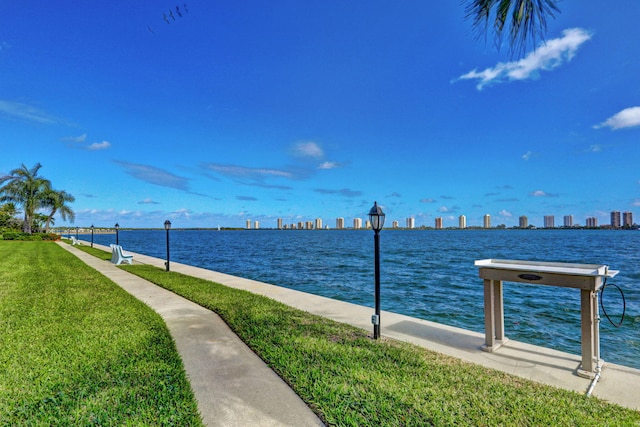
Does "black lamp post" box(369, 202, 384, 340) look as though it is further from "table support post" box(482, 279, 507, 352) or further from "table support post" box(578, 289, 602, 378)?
"table support post" box(578, 289, 602, 378)

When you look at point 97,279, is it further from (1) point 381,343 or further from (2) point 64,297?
(1) point 381,343

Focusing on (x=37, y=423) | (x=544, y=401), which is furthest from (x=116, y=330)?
(x=544, y=401)

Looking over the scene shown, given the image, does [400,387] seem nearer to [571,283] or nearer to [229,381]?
[229,381]

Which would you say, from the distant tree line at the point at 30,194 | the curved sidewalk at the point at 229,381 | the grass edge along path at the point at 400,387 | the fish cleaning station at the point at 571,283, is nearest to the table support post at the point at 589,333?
the fish cleaning station at the point at 571,283

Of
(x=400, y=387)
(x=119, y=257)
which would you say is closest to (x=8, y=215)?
(x=119, y=257)

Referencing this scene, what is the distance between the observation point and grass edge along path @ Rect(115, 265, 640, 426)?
3021 mm

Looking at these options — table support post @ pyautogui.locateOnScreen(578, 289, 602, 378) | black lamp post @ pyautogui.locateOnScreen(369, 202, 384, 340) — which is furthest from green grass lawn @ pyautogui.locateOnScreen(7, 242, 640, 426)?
table support post @ pyautogui.locateOnScreen(578, 289, 602, 378)

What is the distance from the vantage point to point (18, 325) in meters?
5.92

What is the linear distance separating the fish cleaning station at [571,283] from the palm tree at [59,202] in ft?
189

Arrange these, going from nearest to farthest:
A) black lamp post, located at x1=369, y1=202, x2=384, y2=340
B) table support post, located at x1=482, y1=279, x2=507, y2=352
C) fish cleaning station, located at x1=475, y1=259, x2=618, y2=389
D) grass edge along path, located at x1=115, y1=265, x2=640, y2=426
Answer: grass edge along path, located at x1=115, y1=265, x2=640, y2=426 < fish cleaning station, located at x1=475, y1=259, x2=618, y2=389 < table support post, located at x1=482, y1=279, x2=507, y2=352 < black lamp post, located at x1=369, y1=202, x2=384, y2=340

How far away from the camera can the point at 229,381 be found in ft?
12.5

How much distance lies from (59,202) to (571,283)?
61.1 m

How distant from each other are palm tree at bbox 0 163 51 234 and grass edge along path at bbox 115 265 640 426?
53543mm

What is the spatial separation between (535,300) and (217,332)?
36.3 ft
